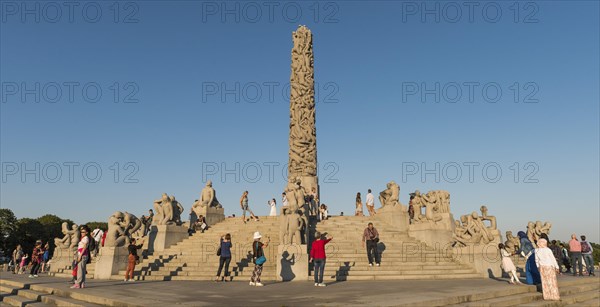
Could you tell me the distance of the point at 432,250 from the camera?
17094mm

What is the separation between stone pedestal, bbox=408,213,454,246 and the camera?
58.3ft

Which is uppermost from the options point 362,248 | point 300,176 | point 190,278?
point 300,176

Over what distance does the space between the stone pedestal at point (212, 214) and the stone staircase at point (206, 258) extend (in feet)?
2.29

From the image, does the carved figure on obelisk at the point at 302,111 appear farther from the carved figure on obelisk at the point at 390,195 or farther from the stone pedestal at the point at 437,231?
the stone pedestal at the point at 437,231

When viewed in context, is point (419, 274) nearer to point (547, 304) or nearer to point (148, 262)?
point (547, 304)

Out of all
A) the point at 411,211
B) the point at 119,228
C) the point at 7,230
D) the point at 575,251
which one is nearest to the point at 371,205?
the point at 411,211

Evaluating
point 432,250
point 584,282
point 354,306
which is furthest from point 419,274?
point 354,306

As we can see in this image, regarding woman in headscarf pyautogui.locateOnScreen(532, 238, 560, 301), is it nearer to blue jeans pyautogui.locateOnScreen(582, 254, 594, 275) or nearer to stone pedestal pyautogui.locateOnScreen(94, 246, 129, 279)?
blue jeans pyautogui.locateOnScreen(582, 254, 594, 275)

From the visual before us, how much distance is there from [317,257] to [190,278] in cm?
494

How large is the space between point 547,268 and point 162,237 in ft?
47.3

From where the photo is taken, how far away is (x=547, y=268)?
361 inches

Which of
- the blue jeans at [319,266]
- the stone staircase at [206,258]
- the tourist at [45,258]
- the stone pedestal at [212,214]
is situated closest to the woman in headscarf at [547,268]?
the blue jeans at [319,266]

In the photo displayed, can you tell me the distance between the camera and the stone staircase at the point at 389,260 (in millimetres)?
13844

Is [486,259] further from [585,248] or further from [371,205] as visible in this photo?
[371,205]
